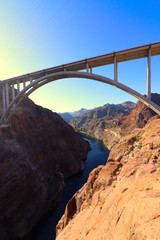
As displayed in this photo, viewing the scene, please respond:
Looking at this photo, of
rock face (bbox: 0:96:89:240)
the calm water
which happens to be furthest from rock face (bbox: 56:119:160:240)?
the calm water

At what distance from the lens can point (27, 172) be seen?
10.9 metres

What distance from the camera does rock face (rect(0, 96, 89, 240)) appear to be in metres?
8.97

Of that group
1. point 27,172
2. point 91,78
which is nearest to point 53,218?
point 27,172

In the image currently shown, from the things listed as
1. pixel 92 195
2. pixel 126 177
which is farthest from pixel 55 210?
pixel 126 177

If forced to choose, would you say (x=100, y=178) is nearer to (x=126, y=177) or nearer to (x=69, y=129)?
(x=126, y=177)

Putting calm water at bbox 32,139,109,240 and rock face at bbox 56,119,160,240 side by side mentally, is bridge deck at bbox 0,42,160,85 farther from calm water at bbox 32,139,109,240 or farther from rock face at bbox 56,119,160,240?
calm water at bbox 32,139,109,240

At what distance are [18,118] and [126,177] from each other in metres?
17.2

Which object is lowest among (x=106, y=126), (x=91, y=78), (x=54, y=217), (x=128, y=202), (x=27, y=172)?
(x=54, y=217)

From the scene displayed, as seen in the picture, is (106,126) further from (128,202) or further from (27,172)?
(128,202)

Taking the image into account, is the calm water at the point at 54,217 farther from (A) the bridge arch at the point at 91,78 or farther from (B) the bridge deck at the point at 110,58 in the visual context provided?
(B) the bridge deck at the point at 110,58

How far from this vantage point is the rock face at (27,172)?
29.4ft

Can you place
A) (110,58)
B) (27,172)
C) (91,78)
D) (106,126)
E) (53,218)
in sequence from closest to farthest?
(110,58) → (91,78) → (27,172) → (53,218) → (106,126)

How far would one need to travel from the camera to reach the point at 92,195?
4922 millimetres

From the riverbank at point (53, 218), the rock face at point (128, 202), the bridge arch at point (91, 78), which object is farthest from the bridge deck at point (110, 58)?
the riverbank at point (53, 218)
